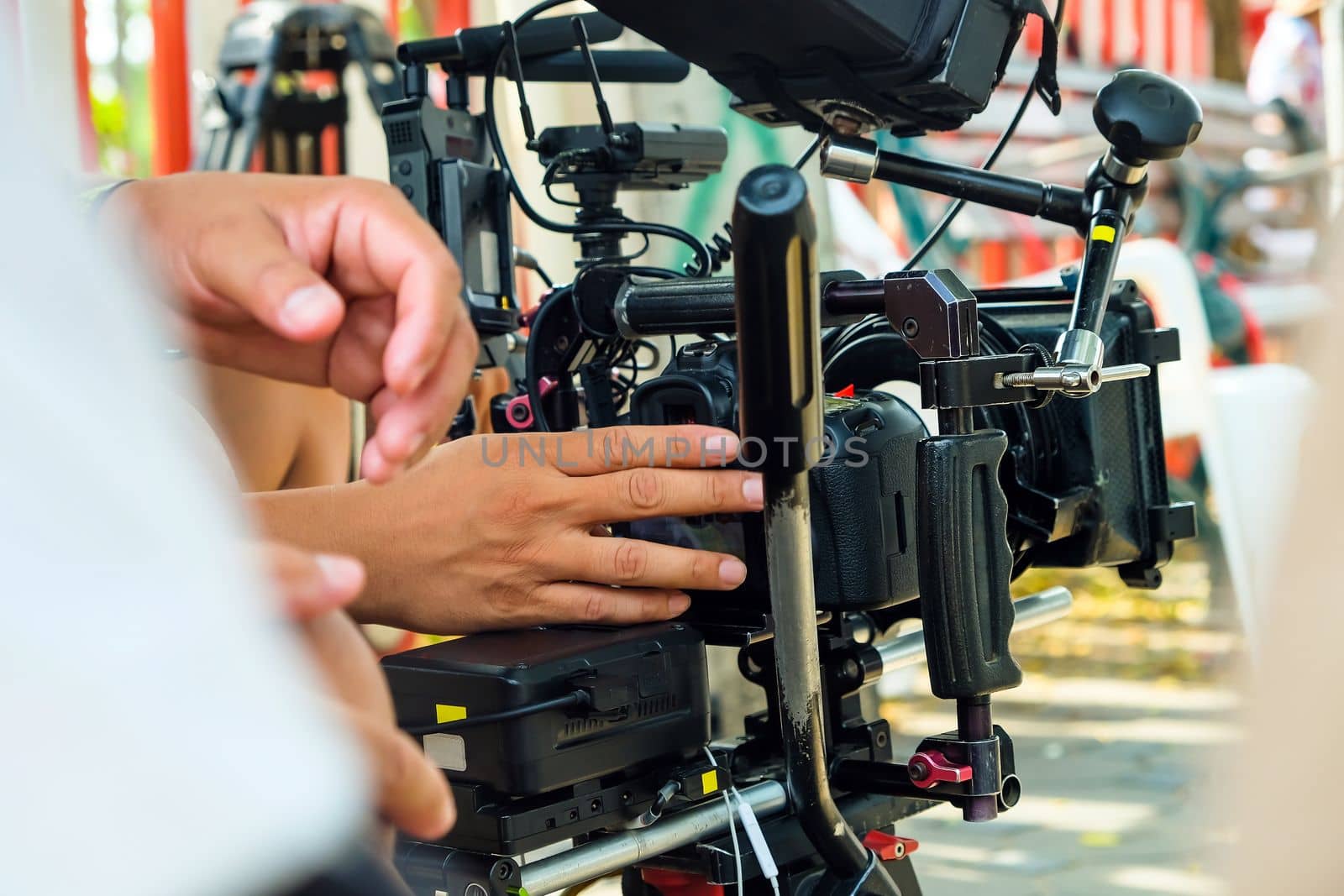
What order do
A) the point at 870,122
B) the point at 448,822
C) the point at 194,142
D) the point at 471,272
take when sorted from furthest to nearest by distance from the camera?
the point at 194,142 → the point at 471,272 → the point at 870,122 → the point at 448,822

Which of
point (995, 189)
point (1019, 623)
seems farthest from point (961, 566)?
point (995, 189)

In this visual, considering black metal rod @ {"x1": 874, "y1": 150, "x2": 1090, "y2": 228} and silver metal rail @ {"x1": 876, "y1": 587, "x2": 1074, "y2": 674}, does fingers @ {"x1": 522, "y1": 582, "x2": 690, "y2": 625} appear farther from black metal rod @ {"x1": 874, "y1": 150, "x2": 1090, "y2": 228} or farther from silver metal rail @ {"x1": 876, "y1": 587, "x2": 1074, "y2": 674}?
black metal rod @ {"x1": 874, "y1": 150, "x2": 1090, "y2": 228}

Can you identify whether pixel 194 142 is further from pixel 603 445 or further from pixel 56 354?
pixel 56 354

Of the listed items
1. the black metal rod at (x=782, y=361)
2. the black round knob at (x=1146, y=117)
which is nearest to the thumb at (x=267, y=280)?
the black metal rod at (x=782, y=361)

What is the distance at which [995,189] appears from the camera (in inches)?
51.8

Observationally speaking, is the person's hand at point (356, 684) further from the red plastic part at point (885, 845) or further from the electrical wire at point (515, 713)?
the red plastic part at point (885, 845)

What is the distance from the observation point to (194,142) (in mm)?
3645

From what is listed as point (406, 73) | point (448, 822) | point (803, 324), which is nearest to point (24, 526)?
point (448, 822)

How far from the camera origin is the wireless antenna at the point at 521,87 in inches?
58.0

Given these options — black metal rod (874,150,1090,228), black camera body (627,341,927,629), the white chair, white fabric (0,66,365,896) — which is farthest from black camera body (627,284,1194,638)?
the white chair

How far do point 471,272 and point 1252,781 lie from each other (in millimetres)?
1357

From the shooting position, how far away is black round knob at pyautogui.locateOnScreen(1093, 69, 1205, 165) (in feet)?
4.08

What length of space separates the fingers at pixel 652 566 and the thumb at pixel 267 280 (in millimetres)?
499

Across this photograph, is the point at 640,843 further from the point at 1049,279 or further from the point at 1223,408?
the point at 1223,408
